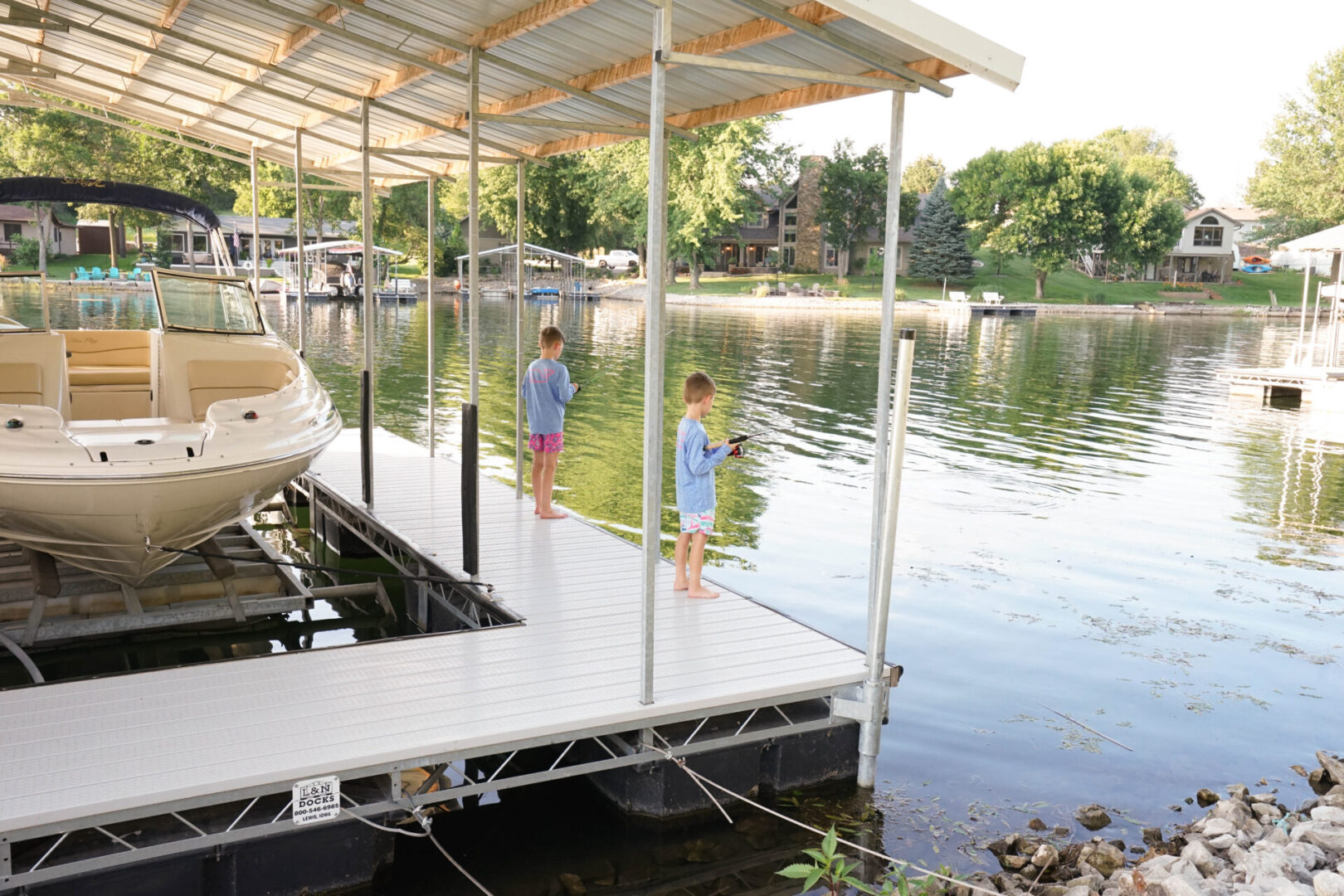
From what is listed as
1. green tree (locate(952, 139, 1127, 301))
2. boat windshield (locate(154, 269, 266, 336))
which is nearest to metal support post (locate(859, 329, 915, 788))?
boat windshield (locate(154, 269, 266, 336))

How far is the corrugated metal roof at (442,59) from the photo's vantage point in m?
5.39

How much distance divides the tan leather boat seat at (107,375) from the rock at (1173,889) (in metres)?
7.92

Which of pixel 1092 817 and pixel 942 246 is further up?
pixel 942 246

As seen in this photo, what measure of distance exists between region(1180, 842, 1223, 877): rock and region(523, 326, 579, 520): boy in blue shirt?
17.6 feet

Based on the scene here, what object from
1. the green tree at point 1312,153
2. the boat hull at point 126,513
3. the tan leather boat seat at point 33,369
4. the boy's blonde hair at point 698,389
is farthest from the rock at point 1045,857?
the green tree at point 1312,153

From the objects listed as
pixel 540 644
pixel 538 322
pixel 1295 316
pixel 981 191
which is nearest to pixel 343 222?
pixel 538 322

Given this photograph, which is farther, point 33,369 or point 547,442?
point 547,442

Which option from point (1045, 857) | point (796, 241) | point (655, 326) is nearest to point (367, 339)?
point (655, 326)

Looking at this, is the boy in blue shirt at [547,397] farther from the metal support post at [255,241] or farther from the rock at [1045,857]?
the rock at [1045,857]

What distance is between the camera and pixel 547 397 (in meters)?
8.87

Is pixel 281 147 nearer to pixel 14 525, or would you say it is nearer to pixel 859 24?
pixel 14 525

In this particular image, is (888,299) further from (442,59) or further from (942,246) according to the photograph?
(942,246)

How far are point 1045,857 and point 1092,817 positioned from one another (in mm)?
834

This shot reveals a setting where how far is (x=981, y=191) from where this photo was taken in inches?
2894
